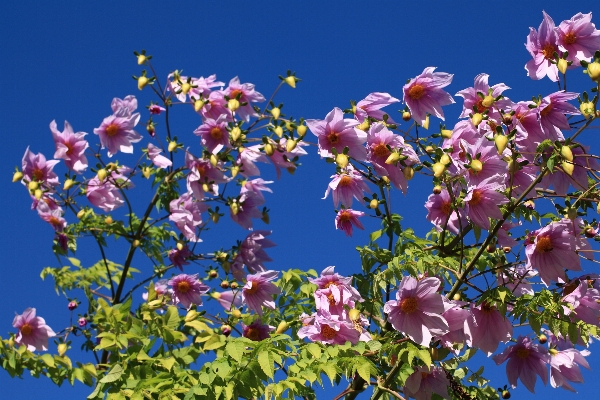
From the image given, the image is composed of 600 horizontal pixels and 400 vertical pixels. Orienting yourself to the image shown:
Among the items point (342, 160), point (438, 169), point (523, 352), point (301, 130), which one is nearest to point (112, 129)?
point (301, 130)

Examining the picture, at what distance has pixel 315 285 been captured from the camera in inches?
137

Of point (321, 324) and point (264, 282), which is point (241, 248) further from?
point (321, 324)

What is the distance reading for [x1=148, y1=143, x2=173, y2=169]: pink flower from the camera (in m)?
4.59

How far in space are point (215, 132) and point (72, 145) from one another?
989mm

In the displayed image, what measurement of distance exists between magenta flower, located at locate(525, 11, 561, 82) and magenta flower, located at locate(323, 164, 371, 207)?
91 cm

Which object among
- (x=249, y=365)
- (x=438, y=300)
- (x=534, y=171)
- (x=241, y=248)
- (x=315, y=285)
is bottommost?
(x=249, y=365)

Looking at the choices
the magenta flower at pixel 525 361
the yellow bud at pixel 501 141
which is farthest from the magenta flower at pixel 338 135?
the magenta flower at pixel 525 361

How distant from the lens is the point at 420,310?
113 inches

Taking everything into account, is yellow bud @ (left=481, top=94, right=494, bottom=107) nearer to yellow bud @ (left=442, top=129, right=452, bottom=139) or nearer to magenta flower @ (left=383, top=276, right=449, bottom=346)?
yellow bud @ (left=442, top=129, right=452, bottom=139)

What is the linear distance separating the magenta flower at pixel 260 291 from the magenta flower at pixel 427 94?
1112 millimetres

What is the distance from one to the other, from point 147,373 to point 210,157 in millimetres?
1593

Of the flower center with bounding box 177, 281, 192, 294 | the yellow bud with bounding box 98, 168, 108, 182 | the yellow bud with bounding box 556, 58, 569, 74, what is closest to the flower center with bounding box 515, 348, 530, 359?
the yellow bud with bounding box 556, 58, 569, 74

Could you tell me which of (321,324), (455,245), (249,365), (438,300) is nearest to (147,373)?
(249,365)

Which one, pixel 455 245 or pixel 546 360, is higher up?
pixel 455 245
